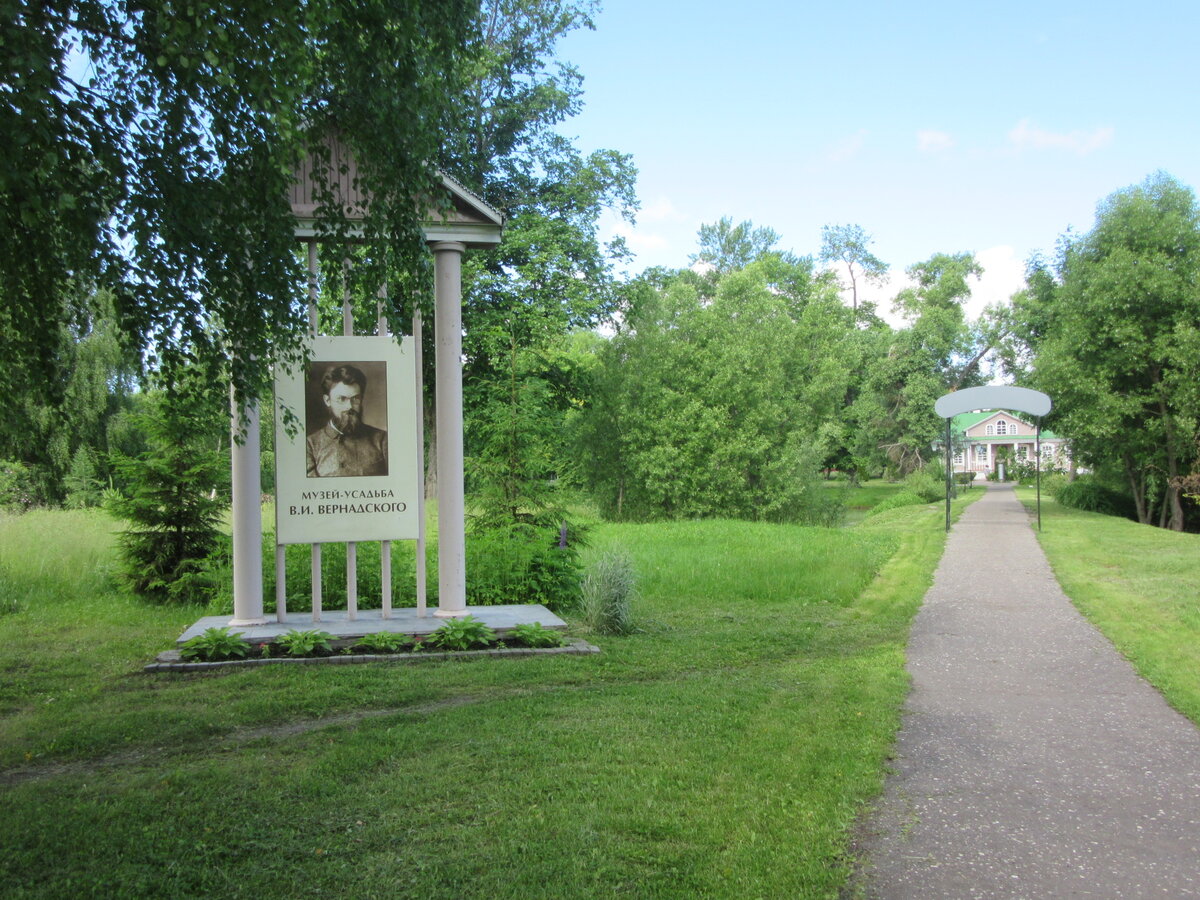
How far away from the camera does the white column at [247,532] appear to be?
362 inches

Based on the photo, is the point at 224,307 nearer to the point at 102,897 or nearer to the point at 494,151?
the point at 102,897

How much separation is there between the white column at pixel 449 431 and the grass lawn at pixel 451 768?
4.81ft

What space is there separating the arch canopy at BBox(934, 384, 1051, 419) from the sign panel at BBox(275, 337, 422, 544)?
56.2ft

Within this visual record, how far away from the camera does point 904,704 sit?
7.01m

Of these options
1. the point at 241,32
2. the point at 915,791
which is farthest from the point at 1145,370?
the point at 241,32

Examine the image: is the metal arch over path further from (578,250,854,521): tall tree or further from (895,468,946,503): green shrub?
(895,468,946,503): green shrub

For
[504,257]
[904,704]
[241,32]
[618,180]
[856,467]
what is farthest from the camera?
[856,467]

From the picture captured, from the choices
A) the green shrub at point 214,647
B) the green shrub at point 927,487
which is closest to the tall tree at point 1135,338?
the green shrub at point 927,487

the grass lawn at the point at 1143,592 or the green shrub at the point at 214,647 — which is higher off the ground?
the green shrub at the point at 214,647

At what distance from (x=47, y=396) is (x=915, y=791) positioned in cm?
485

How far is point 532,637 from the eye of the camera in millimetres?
8984

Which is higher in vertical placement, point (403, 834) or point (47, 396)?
point (47, 396)

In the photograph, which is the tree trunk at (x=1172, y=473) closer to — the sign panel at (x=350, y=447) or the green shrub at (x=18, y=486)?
the sign panel at (x=350, y=447)

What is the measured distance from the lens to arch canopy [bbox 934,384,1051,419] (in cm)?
2331
